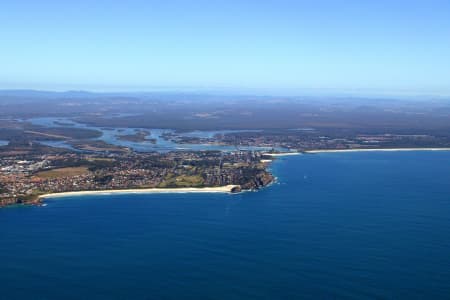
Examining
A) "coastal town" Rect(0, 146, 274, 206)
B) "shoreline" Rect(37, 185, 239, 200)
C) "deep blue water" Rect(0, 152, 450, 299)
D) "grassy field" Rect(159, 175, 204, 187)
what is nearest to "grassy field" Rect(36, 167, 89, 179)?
"coastal town" Rect(0, 146, 274, 206)

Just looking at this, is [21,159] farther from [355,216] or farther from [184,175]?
[355,216]

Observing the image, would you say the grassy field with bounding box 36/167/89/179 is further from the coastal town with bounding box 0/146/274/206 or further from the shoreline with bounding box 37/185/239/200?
the shoreline with bounding box 37/185/239/200

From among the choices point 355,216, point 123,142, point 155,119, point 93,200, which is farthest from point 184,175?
point 155,119

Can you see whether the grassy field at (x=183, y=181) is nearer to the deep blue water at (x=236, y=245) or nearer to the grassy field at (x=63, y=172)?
the deep blue water at (x=236, y=245)

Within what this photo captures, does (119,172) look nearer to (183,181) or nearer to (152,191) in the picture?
(183,181)

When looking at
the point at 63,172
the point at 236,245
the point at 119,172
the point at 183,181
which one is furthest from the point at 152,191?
the point at 236,245
